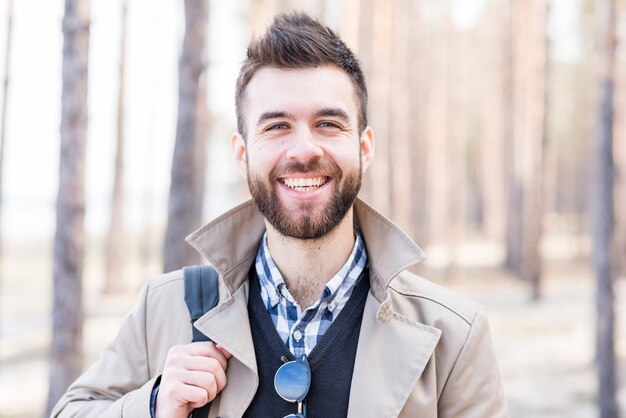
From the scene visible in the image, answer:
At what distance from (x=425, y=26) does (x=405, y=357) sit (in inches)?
844

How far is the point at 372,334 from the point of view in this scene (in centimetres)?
208

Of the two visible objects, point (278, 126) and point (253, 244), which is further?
point (253, 244)

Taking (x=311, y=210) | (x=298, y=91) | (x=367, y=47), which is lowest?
(x=311, y=210)

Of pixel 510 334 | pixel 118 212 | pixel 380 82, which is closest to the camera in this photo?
pixel 510 334

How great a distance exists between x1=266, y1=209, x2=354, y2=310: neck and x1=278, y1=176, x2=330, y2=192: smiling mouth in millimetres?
186

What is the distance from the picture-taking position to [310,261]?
227 cm

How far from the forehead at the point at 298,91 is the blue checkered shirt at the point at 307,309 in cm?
54

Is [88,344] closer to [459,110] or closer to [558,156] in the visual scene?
[459,110]

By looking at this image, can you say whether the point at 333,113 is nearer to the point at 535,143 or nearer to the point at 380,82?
the point at 380,82

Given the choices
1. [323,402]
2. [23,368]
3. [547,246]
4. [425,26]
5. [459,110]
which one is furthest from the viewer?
[547,246]

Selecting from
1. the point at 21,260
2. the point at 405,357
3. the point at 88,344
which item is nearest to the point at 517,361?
the point at 88,344

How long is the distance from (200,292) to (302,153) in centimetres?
64

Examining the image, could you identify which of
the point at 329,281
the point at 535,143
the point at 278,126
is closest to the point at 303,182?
the point at 278,126

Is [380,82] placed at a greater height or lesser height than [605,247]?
greater
